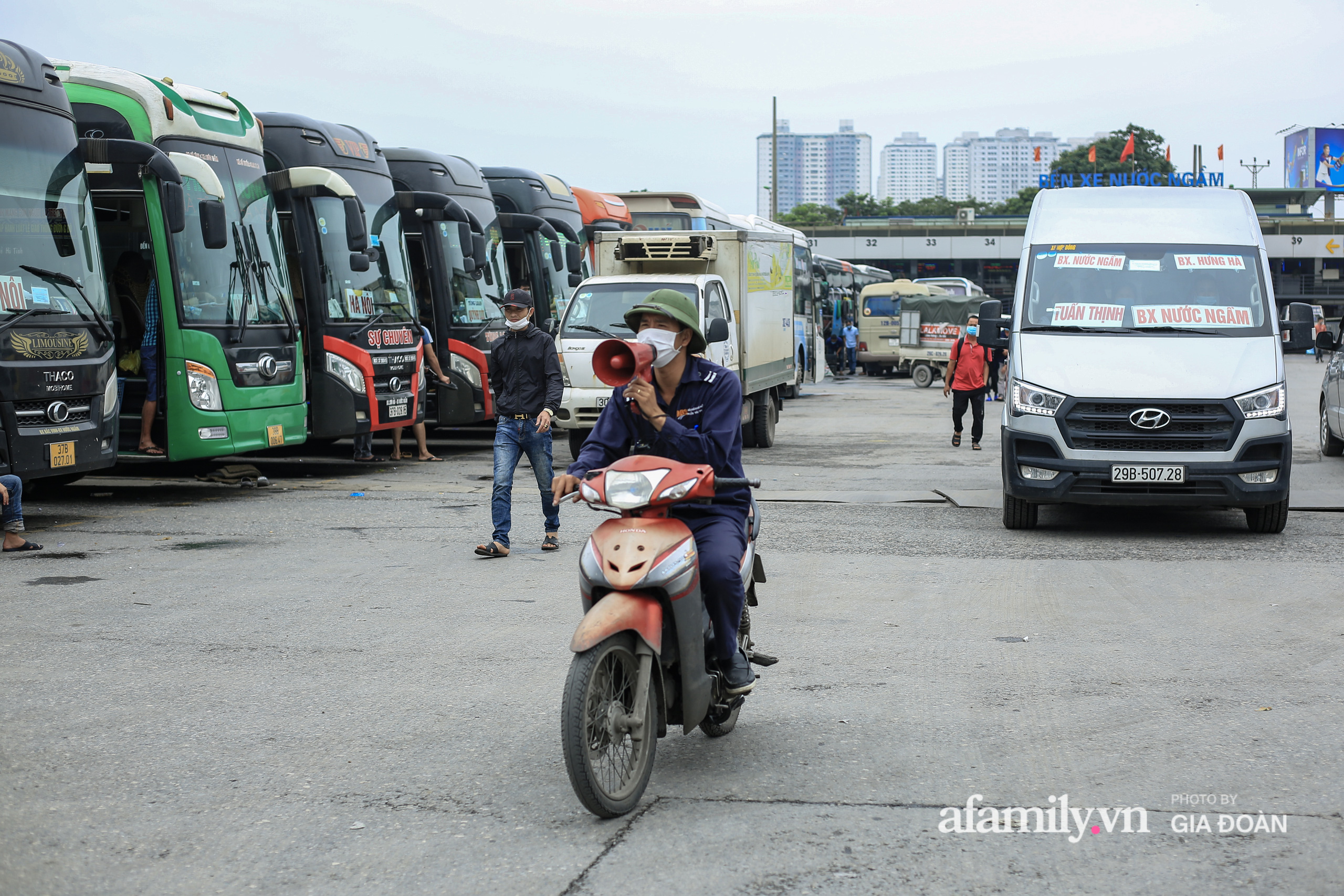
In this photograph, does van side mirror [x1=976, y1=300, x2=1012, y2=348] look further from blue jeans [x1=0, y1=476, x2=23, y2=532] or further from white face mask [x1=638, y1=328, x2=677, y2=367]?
blue jeans [x1=0, y1=476, x2=23, y2=532]

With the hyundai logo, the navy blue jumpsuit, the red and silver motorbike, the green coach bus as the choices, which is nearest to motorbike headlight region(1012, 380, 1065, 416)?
the hyundai logo

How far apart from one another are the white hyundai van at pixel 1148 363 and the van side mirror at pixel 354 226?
6.52m

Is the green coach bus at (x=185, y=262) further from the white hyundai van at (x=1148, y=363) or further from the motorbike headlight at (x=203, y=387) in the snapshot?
the white hyundai van at (x=1148, y=363)

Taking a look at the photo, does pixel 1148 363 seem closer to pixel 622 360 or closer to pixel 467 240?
pixel 622 360

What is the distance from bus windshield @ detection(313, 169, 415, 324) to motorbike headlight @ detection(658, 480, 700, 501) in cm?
1089

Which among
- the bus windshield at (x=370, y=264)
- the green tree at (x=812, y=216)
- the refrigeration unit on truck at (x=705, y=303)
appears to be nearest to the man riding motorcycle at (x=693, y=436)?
the refrigeration unit on truck at (x=705, y=303)

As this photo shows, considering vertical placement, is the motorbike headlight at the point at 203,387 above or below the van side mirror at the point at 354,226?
below

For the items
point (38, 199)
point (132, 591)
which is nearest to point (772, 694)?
point (132, 591)

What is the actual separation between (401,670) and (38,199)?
6.41 m

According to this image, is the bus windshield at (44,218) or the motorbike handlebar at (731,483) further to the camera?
the bus windshield at (44,218)

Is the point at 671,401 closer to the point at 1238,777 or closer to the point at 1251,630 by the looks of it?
the point at 1238,777

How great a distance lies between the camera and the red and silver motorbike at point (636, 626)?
418 centimetres

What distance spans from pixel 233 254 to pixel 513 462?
4.84 m

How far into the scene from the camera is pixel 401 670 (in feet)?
20.3
